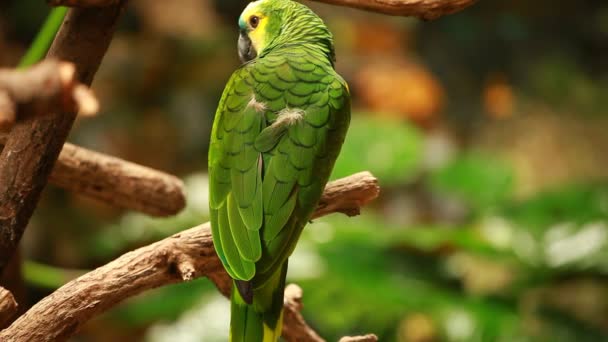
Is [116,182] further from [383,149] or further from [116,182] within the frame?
[383,149]

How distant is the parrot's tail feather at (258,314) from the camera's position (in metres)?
0.97

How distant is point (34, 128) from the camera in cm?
104

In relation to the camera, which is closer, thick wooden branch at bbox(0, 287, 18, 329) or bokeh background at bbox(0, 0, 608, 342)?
thick wooden branch at bbox(0, 287, 18, 329)

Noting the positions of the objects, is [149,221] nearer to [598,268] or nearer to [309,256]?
[309,256]

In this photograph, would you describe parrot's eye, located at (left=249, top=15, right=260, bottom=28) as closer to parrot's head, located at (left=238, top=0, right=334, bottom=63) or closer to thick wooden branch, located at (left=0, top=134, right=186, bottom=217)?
parrot's head, located at (left=238, top=0, right=334, bottom=63)

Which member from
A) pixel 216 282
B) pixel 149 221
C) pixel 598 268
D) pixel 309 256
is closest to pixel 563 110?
pixel 598 268

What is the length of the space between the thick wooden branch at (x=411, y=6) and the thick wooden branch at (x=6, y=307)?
561 millimetres

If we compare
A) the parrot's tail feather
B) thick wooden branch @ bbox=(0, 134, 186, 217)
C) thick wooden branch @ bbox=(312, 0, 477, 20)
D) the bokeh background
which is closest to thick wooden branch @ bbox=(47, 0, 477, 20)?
thick wooden branch @ bbox=(312, 0, 477, 20)

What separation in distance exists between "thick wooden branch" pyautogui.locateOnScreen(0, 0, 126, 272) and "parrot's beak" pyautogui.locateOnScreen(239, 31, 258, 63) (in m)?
0.21

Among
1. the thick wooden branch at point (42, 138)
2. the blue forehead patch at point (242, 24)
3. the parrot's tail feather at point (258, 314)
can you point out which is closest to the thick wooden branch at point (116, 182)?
the thick wooden branch at point (42, 138)

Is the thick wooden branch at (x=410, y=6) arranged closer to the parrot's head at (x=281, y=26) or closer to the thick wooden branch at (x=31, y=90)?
the parrot's head at (x=281, y=26)

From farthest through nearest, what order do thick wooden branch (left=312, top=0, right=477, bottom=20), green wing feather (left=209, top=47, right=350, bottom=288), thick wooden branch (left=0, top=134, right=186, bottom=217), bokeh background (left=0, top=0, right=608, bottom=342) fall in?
bokeh background (left=0, top=0, right=608, bottom=342), thick wooden branch (left=0, top=134, right=186, bottom=217), thick wooden branch (left=312, top=0, right=477, bottom=20), green wing feather (left=209, top=47, right=350, bottom=288)

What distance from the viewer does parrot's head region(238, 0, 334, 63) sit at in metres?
1.11

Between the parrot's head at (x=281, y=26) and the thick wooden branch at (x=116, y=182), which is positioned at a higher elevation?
the parrot's head at (x=281, y=26)
